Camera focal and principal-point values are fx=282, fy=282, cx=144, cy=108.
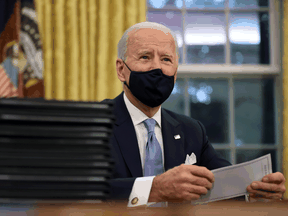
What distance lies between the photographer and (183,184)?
0.80 m


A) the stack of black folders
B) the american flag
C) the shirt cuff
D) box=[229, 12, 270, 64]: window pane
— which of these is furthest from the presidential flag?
the stack of black folders

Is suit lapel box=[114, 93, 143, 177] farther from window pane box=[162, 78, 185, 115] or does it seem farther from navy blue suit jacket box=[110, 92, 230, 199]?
window pane box=[162, 78, 185, 115]

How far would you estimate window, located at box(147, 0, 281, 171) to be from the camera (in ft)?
10.0

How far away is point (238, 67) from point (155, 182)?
2460 millimetres

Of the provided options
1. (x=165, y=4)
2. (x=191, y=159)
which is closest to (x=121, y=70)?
(x=191, y=159)

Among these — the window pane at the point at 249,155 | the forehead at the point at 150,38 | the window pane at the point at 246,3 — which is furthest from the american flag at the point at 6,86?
the window pane at the point at 246,3

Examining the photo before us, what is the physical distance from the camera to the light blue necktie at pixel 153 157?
3.68 feet

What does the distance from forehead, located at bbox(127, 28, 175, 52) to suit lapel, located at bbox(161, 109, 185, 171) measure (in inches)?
12.9

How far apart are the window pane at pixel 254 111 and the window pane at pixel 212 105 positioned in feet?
0.43

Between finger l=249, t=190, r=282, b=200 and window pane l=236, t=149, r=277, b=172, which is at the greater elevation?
finger l=249, t=190, r=282, b=200

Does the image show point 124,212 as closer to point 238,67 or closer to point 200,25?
point 238,67

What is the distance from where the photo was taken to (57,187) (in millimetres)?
477

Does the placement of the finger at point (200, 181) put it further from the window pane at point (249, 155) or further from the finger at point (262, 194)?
the window pane at point (249, 155)

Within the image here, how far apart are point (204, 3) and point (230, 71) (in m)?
0.86
